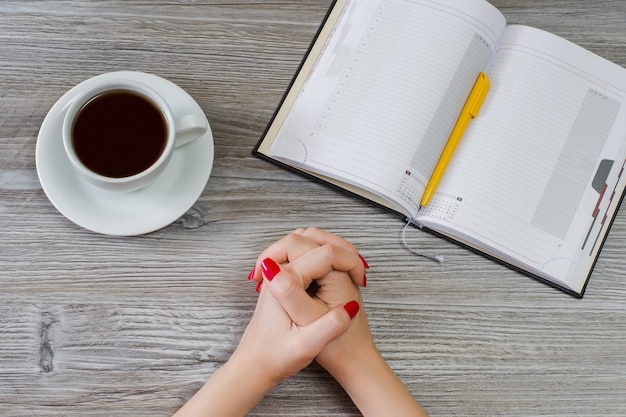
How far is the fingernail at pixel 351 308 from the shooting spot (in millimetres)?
694

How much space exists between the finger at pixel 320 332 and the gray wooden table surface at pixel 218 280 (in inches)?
3.5

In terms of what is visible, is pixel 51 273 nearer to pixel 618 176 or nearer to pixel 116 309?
pixel 116 309

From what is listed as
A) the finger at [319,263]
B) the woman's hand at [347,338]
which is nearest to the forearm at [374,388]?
the woman's hand at [347,338]

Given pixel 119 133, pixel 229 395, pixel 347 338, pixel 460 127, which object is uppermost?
pixel 460 127

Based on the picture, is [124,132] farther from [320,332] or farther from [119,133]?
[320,332]

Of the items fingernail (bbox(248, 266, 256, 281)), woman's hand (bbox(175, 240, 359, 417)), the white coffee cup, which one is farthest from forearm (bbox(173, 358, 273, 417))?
the white coffee cup

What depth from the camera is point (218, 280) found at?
29.8 inches

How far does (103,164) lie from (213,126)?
6.5 inches

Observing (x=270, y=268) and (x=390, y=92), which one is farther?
(x=390, y=92)

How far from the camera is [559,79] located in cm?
82

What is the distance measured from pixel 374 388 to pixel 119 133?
423mm

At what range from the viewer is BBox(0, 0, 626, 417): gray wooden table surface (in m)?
0.72

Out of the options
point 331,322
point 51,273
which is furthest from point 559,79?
point 51,273

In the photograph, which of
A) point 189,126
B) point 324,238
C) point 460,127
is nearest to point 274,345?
point 324,238
